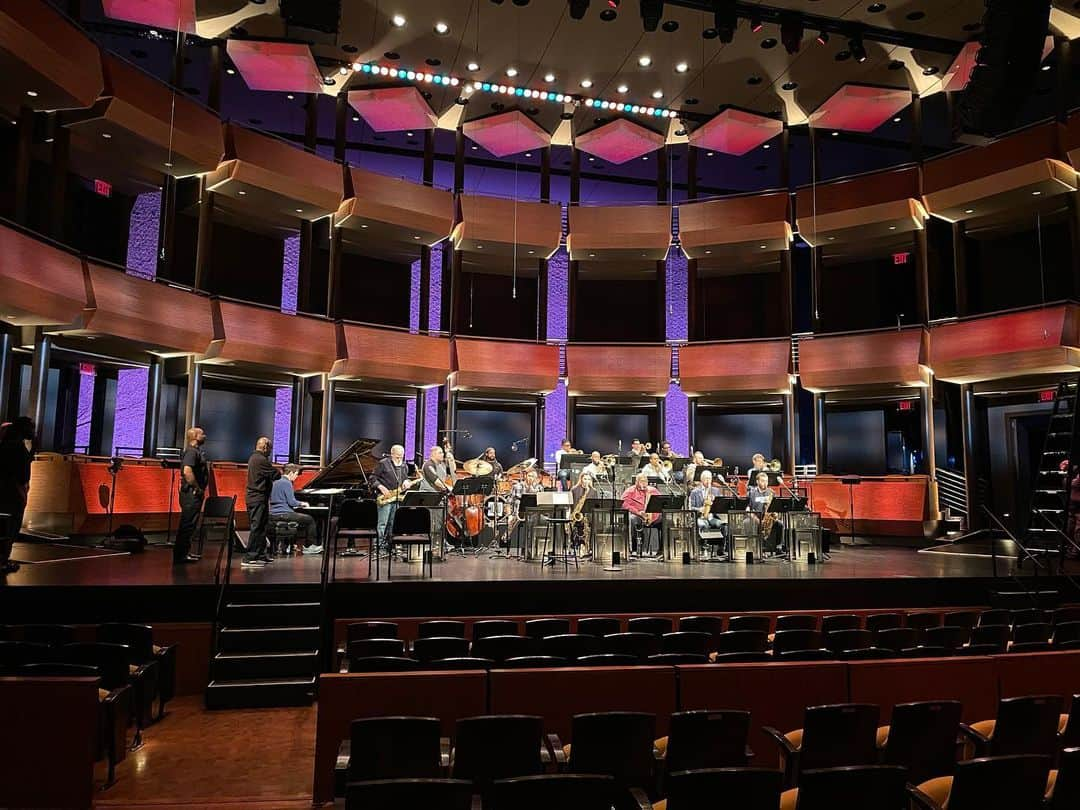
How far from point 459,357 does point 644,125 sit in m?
6.50

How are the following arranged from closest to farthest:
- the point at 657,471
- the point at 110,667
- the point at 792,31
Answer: the point at 110,667, the point at 657,471, the point at 792,31

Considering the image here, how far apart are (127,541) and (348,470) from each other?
4366 millimetres

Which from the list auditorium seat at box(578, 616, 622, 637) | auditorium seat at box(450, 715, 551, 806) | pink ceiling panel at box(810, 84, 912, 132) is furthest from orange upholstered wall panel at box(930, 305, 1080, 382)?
auditorium seat at box(450, 715, 551, 806)

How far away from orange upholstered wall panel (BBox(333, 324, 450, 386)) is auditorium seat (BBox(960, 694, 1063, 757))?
487 inches

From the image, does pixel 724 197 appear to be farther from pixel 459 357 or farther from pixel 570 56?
pixel 459 357

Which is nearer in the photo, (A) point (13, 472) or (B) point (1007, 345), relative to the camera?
(A) point (13, 472)

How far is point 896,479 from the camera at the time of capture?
532 inches

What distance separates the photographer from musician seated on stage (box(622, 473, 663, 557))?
1029 centimetres

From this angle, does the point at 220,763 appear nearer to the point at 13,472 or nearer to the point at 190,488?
the point at 190,488

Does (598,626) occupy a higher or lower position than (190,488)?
lower

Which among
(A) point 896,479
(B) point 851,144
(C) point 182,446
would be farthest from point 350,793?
(B) point 851,144

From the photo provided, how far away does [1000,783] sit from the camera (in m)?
2.58

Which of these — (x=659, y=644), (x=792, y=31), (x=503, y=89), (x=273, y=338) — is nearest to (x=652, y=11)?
(x=792, y=31)

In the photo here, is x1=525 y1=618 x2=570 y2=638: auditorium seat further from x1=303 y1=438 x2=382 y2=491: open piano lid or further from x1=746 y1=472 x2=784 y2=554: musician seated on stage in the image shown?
x1=746 y1=472 x2=784 y2=554: musician seated on stage
